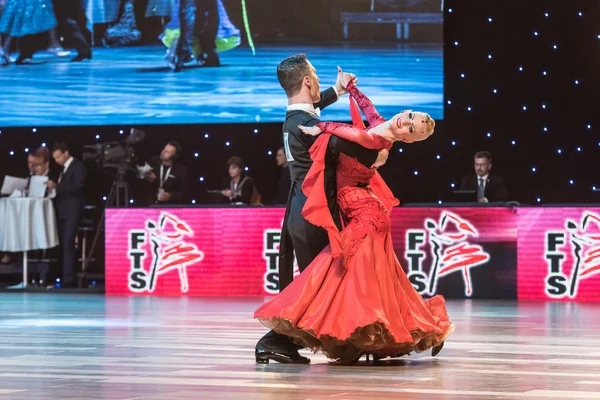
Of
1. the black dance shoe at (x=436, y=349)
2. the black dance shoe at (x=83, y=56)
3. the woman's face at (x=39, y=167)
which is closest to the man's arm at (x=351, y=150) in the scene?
the black dance shoe at (x=436, y=349)

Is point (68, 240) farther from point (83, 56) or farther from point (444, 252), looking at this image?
point (444, 252)

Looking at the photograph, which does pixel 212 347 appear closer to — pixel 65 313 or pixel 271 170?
pixel 65 313

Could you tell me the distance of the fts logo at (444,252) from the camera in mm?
11148

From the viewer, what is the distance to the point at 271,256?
11.6 meters

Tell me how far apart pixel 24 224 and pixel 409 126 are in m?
8.84

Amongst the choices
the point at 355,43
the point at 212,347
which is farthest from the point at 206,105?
the point at 212,347

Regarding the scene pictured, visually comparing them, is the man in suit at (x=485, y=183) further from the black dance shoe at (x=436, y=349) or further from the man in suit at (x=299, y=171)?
the man in suit at (x=299, y=171)

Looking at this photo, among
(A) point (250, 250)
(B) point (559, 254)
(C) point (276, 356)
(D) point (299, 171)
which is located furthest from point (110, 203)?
(C) point (276, 356)

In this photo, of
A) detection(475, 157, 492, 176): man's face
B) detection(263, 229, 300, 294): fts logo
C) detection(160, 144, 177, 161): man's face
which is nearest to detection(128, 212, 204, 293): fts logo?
detection(263, 229, 300, 294): fts logo

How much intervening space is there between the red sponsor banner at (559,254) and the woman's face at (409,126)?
5904 millimetres

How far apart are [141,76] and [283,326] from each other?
920 centimetres

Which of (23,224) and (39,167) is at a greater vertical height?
(39,167)

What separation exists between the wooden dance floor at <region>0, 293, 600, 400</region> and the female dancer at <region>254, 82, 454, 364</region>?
14 centimetres

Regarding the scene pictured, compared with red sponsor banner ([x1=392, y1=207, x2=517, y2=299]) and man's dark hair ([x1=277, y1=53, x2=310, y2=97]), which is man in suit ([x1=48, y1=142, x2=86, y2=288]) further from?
man's dark hair ([x1=277, y1=53, x2=310, y2=97])
